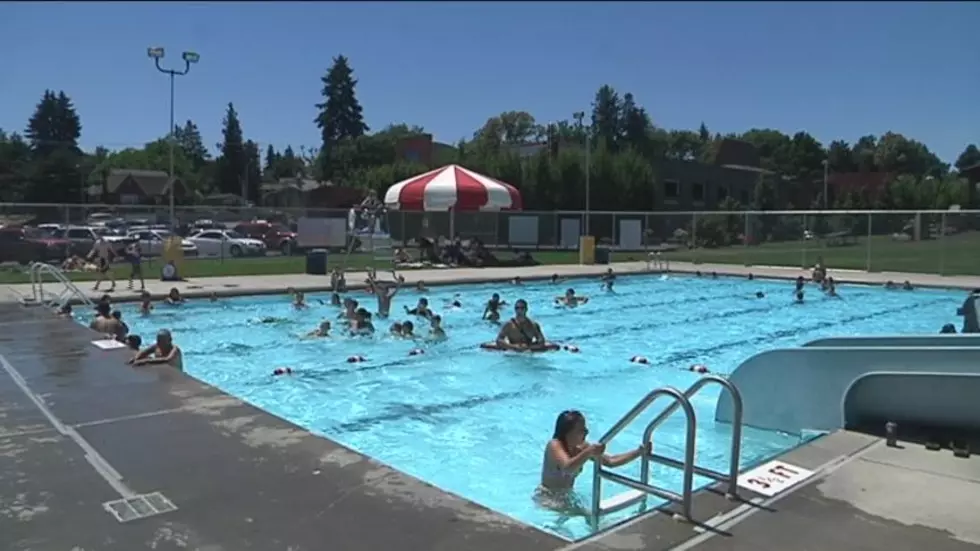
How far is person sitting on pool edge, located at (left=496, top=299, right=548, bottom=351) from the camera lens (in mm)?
13790

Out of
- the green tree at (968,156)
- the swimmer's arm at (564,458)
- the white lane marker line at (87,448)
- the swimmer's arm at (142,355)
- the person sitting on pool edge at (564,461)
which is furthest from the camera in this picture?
the green tree at (968,156)

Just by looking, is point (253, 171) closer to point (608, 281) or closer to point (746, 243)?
point (746, 243)

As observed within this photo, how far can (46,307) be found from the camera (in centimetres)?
1529

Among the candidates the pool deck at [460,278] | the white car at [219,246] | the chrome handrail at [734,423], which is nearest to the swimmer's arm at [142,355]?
the chrome handrail at [734,423]

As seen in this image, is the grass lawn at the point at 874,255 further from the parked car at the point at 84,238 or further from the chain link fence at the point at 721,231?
the parked car at the point at 84,238

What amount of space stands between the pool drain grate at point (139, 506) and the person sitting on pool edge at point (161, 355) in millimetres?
4803

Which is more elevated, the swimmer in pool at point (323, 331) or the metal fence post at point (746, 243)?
the metal fence post at point (746, 243)

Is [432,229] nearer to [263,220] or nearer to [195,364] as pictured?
[263,220]

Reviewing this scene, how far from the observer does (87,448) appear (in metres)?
6.10

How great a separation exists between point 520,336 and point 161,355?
620cm

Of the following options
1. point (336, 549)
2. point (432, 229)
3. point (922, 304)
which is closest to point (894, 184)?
point (432, 229)

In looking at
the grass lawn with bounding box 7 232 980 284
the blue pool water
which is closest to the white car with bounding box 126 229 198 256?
the grass lawn with bounding box 7 232 980 284

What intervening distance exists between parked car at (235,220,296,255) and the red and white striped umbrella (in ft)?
20.4

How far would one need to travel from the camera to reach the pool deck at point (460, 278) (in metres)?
19.4
